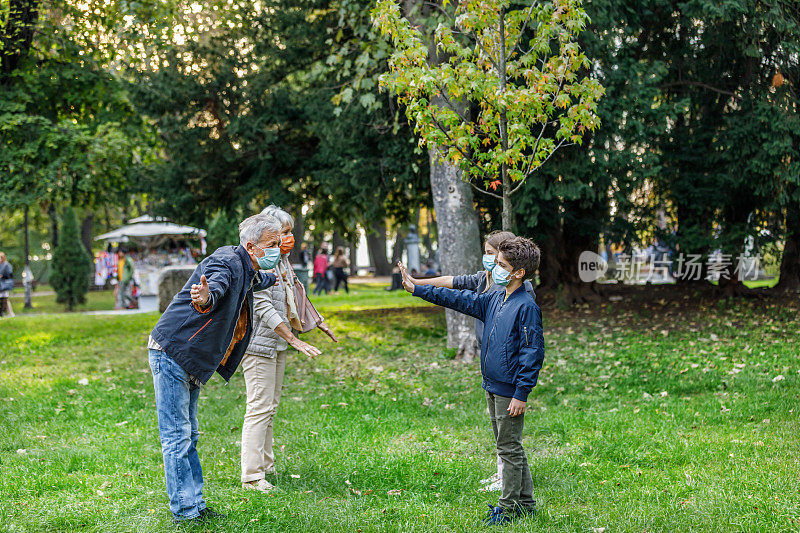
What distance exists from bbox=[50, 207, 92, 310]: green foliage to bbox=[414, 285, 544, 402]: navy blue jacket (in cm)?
2405

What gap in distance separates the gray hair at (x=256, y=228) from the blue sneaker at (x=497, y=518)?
224cm

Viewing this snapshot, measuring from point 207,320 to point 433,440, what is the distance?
297 centimetres

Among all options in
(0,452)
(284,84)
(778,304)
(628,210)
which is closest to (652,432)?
(0,452)

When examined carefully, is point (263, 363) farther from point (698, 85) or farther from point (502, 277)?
point (698, 85)

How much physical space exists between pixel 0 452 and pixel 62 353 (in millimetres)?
6554

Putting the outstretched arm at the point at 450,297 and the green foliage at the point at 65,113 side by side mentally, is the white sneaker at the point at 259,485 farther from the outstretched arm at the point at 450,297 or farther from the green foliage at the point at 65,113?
the green foliage at the point at 65,113

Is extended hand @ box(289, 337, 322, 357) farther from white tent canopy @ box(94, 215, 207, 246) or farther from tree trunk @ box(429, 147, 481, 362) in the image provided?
white tent canopy @ box(94, 215, 207, 246)

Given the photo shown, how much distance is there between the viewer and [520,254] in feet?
14.5

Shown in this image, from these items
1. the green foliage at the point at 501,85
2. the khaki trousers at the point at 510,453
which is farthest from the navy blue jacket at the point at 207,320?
the green foliage at the point at 501,85

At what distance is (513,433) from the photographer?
4.36 m

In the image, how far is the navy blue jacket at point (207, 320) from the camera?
415 centimetres

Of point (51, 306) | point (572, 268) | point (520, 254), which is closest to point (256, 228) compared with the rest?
point (520, 254)

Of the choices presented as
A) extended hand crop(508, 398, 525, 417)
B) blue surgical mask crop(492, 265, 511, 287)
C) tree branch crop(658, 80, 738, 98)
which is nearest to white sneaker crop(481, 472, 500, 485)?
extended hand crop(508, 398, 525, 417)

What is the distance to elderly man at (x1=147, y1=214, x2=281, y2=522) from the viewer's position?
4.16 metres
